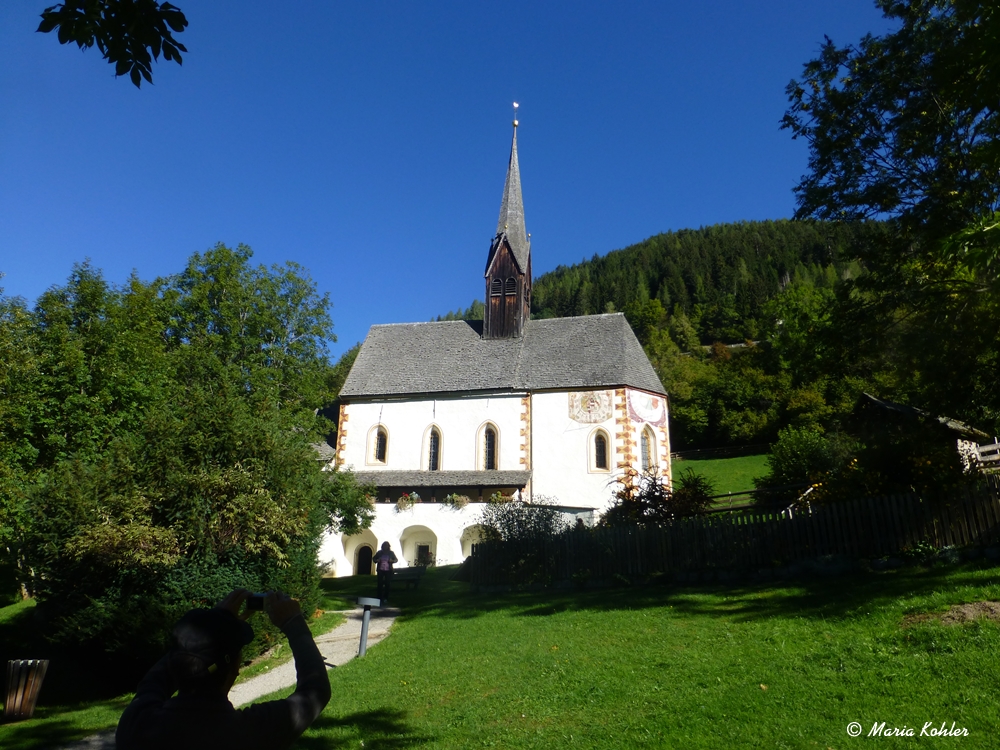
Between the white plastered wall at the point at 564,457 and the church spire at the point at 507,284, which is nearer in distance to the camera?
the white plastered wall at the point at 564,457

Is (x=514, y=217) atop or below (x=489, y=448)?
atop

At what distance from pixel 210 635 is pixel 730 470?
4349 centimetres

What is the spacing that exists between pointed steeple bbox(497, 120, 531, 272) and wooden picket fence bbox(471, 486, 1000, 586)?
20.5 meters

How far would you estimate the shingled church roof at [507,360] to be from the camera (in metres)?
30.0

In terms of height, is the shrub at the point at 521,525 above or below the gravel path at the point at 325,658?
above

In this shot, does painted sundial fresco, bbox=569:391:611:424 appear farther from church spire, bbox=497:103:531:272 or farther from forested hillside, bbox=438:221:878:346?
forested hillside, bbox=438:221:878:346

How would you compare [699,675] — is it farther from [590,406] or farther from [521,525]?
[590,406]

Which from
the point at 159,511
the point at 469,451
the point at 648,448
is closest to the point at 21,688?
the point at 159,511

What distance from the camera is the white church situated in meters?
27.3

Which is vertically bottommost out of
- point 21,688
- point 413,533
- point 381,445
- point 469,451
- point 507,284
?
point 21,688

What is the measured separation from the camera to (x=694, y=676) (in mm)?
7418

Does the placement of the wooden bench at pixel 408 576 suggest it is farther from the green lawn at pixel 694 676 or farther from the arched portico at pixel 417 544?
the green lawn at pixel 694 676

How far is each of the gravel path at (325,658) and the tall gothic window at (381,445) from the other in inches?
604

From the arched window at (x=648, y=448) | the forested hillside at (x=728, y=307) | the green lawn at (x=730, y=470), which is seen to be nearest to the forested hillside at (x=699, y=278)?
the forested hillside at (x=728, y=307)
